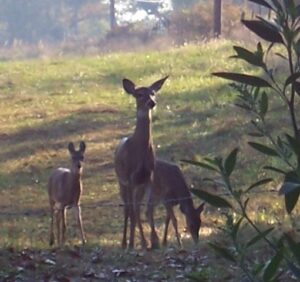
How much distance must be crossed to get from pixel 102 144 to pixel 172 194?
1048 cm

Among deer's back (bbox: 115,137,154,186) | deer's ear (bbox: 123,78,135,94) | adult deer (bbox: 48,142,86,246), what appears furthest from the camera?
adult deer (bbox: 48,142,86,246)

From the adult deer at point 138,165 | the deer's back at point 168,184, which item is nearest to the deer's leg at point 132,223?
the adult deer at point 138,165

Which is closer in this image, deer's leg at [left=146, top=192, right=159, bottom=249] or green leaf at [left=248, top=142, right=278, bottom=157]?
green leaf at [left=248, top=142, right=278, bottom=157]

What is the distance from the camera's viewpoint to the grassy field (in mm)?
10258

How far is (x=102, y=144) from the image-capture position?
2402cm

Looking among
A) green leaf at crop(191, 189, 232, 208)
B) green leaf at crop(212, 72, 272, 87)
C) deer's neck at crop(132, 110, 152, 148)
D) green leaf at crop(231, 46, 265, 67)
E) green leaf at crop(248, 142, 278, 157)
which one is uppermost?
green leaf at crop(231, 46, 265, 67)

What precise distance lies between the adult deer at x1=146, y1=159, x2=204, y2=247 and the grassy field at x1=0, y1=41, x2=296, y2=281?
0.23 m

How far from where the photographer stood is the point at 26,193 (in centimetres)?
1889

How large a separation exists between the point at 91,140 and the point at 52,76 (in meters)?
11.6

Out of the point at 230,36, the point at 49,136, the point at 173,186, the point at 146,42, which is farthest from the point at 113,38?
the point at 173,186

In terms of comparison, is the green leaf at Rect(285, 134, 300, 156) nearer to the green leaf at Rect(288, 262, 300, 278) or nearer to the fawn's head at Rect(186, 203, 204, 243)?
the green leaf at Rect(288, 262, 300, 278)

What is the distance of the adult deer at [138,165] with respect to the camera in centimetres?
1303

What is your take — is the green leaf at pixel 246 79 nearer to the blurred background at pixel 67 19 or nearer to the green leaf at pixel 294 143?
the green leaf at pixel 294 143

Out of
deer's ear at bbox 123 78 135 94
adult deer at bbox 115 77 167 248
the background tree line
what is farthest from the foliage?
the background tree line
